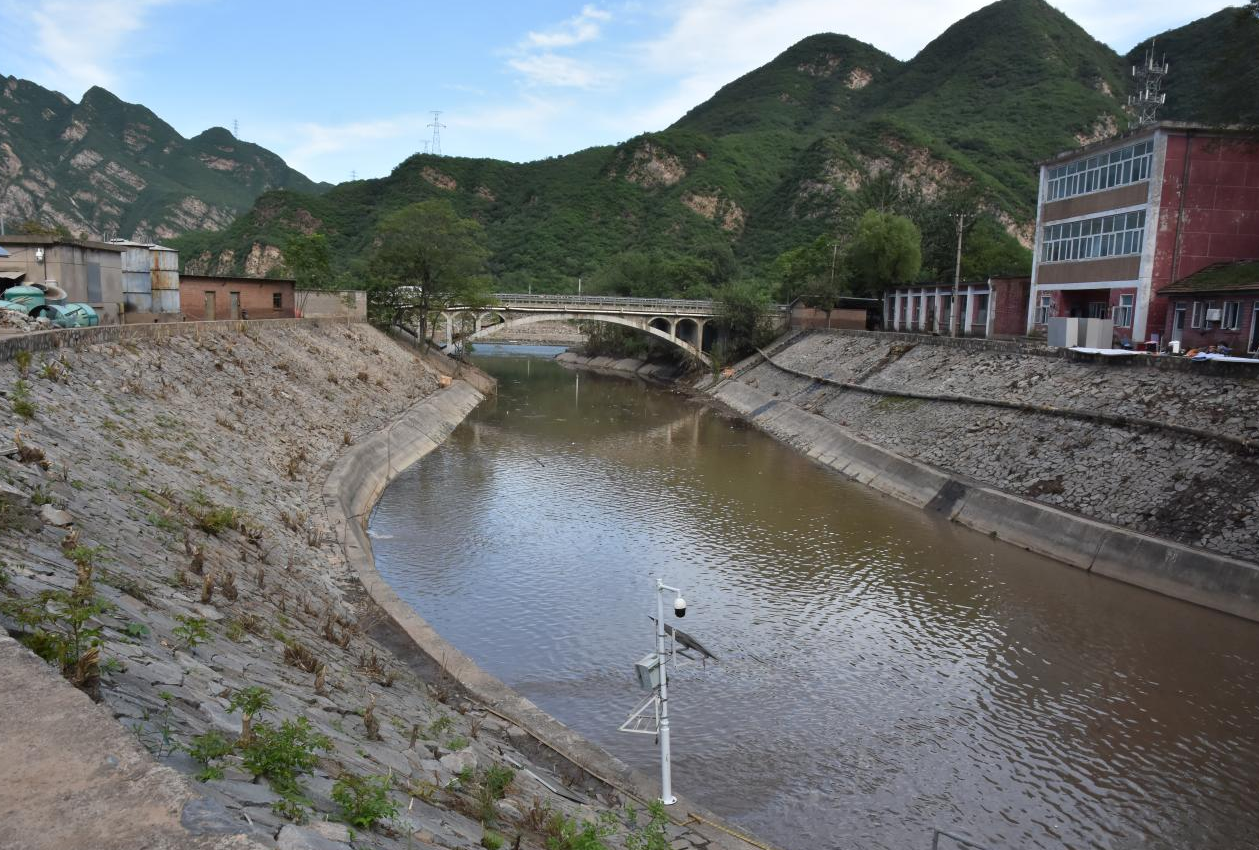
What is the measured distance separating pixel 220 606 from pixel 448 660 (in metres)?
4.42

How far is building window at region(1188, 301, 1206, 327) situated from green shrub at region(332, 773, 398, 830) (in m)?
36.7

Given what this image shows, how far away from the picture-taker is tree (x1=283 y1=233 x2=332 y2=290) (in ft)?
212

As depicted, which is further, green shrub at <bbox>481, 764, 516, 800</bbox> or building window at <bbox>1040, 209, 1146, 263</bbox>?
building window at <bbox>1040, 209, 1146, 263</bbox>

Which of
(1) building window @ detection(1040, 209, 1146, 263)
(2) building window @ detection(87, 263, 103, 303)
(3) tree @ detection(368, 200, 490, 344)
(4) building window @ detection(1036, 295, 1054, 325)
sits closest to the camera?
(2) building window @ detection(87, 263, 103, 303)

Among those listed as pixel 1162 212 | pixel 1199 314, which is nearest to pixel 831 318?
pixel 1162 212

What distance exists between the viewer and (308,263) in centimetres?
6556

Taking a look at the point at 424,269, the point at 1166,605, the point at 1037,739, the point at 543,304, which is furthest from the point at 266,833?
the point at 543,304

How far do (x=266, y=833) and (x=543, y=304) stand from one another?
6756cm

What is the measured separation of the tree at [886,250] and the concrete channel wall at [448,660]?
47968 mm

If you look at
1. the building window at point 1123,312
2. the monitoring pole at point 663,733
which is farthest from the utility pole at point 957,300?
the monitoring pole at point 663,733

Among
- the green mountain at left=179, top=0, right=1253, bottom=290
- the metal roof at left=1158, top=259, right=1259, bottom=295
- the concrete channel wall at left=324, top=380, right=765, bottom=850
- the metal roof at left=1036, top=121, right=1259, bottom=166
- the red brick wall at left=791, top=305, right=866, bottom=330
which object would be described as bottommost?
the concrete channel wall at left=324, top=380, right=765, bottom=850

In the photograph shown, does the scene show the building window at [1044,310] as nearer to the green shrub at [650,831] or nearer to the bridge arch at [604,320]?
the bridge arch at [604,320]

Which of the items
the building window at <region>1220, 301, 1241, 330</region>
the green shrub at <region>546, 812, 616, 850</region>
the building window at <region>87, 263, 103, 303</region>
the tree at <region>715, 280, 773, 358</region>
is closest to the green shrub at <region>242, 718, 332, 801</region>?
the green shrub at <region>546, 812, 616, 850</region>

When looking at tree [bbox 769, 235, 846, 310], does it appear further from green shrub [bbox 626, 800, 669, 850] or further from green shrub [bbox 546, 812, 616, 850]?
green shrub [bbox 546, 812, 616, 850]
